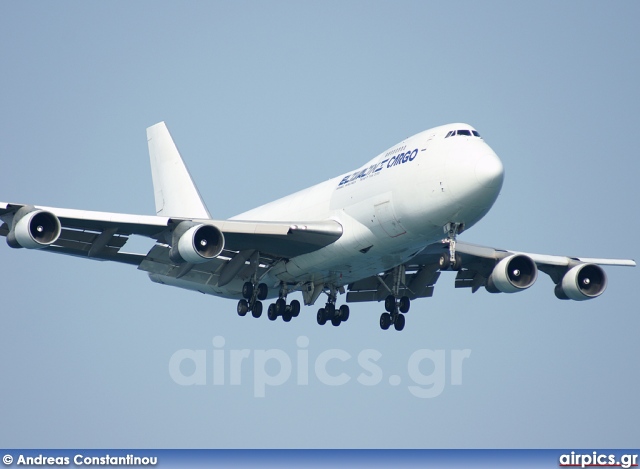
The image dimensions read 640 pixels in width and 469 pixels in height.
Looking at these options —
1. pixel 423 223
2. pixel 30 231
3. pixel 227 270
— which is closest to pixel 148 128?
pixel 227 270

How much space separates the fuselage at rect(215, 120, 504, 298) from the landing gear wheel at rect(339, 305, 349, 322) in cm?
205

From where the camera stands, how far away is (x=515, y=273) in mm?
42781

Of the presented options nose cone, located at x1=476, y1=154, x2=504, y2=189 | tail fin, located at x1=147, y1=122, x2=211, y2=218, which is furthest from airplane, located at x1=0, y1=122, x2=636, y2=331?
tail fin, located at x1=147, y1=122, x2=211, y2=218

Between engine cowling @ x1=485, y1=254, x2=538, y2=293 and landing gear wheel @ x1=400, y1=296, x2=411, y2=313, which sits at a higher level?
engine cowling @ x1=485, y1=254, x2=538, y2=293

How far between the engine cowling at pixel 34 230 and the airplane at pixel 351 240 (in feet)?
0.13

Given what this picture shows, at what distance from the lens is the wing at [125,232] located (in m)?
35.9

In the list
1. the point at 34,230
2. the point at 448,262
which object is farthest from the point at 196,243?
the point at 448,262

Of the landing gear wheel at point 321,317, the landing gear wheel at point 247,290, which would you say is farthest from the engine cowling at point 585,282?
the landing gear wheel at point 247,290

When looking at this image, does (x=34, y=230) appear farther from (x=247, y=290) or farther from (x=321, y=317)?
(x=321, y=317)

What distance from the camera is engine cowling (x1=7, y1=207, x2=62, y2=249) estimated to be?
35.6m

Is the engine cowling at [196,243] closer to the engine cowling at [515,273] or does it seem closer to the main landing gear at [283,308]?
the main landing gear at [283,308]

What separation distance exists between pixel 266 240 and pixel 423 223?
6.66 metres

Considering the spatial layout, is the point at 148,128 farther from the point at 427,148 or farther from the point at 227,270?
the point at 427,148

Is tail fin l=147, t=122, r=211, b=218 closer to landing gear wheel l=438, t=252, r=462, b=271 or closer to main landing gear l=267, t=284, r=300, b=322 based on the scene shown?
main landing gear l=267, t=284, r=300, b=322
